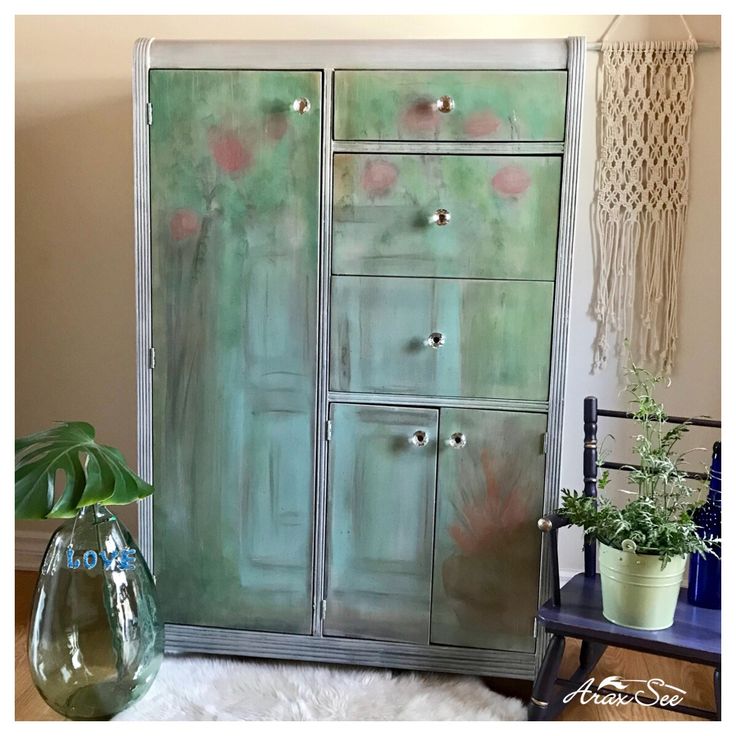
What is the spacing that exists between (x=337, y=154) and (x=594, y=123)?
2.63 ft

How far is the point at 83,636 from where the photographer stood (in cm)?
160

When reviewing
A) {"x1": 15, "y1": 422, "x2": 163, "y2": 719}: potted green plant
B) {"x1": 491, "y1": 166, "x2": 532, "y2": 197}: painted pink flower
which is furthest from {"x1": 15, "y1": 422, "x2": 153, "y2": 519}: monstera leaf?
{"x1": 491, "y1": 166, "x2": 532, "y2": 197}: painted pink flower

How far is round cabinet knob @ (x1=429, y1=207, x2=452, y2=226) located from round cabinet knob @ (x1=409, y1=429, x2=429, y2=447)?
0.47 meters

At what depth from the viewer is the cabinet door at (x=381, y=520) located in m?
1.73

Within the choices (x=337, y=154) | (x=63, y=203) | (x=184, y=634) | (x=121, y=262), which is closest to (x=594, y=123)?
(x=337, y=154)

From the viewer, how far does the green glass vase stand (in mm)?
1594

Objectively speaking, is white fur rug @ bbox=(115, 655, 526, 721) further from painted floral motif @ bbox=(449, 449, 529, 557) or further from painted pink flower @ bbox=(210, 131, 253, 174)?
painted pink flower @ bbox=(210, 131, 253, 174)

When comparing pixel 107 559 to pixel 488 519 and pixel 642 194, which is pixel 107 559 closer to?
pixel 488 519

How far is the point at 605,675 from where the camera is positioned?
6.07ft

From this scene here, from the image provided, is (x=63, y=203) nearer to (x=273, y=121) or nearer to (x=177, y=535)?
(x=273, y=121)

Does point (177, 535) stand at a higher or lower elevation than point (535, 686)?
higher

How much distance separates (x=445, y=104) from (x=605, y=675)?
141 cm

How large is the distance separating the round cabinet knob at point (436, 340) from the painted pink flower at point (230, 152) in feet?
1.86

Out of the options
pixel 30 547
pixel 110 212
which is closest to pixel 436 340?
pixel 110 212
